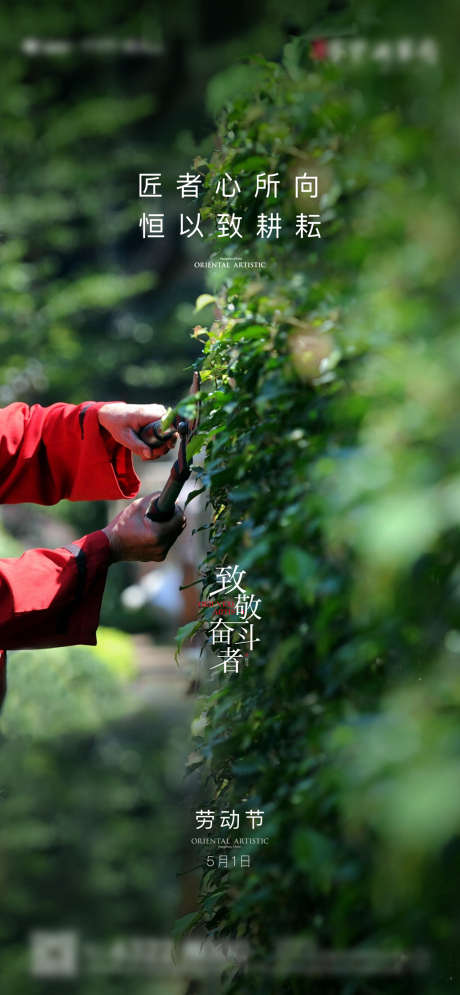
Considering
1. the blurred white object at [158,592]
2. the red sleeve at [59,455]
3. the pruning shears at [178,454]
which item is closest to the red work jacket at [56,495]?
the red sleeve at [59,455]

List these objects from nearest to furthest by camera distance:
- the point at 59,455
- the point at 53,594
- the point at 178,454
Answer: the point at 178,454
the point at 53,594
the point at 59,455

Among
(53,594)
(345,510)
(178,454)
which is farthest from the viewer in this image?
(53,594)

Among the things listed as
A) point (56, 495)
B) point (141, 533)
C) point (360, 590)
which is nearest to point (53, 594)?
point (141, 533)

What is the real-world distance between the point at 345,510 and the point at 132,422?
53.9 inches

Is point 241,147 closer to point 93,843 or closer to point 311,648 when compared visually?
point 311,648

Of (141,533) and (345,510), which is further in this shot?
(141,533)

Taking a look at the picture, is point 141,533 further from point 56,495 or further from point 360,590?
point 360,590

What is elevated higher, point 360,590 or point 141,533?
point 141,533

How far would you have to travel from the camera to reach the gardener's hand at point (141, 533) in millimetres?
2088

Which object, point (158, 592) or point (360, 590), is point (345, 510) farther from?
point (158, 592)

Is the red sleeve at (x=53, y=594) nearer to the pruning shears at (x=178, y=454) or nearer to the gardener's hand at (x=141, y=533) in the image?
the gardener's hand at (x=141, y=533)

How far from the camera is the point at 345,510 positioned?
0.86 meters

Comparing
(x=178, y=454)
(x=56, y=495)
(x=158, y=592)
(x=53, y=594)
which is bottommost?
(x=53, y=594)

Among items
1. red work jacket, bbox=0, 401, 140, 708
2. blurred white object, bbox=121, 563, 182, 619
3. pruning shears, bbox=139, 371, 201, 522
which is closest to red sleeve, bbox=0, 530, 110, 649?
red work jacket, bbox=0, 401, 140, 708
